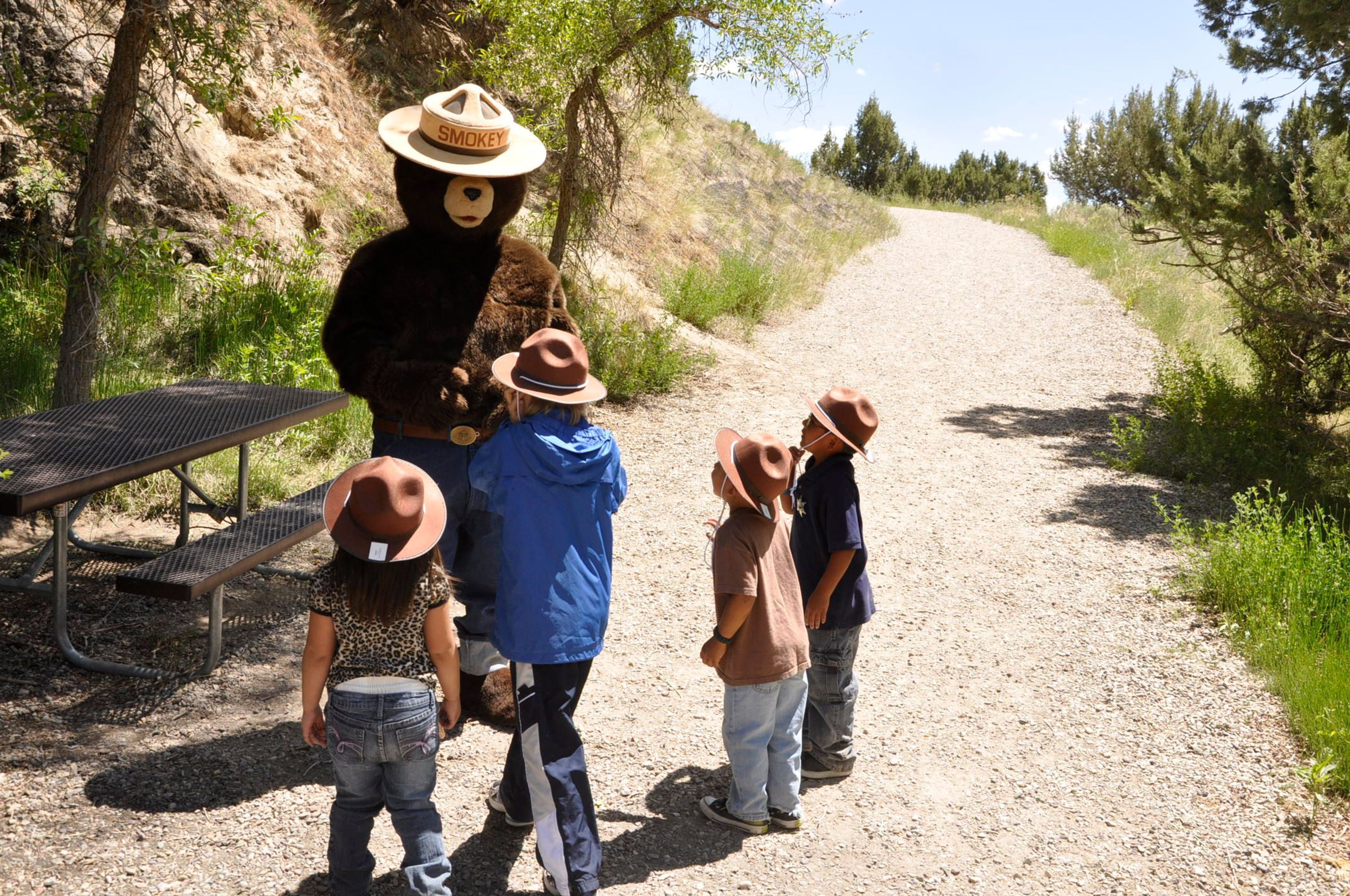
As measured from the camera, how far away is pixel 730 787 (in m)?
3.78

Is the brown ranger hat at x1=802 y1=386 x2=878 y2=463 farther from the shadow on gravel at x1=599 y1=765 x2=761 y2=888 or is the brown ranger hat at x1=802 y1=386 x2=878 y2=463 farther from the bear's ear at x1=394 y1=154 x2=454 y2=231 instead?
the bear's ear at x1=394 y1=154 x2=454 y2=231

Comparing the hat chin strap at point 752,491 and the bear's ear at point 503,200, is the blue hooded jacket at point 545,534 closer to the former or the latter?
the hat chin strap at point 752,491

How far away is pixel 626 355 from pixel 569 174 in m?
1.66

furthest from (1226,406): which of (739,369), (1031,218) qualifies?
(1031,218)

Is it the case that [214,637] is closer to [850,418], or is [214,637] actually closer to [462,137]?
[462,137]

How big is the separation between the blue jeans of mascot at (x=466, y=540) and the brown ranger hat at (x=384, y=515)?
4.13 ft

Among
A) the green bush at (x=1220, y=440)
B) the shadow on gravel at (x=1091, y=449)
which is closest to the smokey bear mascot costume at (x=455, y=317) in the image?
the shadow on gravel at (x=1091, y=449)

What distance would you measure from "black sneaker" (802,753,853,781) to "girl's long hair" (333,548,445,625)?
1.89 m

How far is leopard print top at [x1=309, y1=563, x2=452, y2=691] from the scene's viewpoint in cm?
268

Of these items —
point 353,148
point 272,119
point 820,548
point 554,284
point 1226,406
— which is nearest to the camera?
point 820,548

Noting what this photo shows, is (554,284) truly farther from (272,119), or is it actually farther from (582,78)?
(582,78)

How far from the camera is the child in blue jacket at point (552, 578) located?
9.67 ft

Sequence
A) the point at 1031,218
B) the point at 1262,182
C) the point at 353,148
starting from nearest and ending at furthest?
1. the point at 1262,182
2. the point at 353,148
3. the point at 1031,218

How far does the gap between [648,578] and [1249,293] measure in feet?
19.6
